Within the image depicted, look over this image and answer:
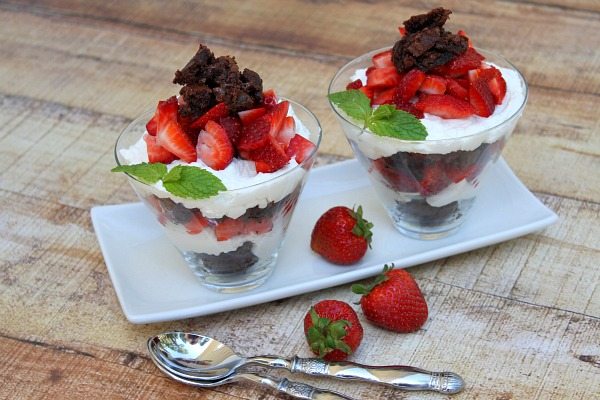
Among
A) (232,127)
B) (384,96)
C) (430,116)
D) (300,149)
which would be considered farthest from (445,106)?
(232,127)

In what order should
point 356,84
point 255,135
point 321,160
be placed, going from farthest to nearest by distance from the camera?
point 321,160
point 356,84
point 255,135

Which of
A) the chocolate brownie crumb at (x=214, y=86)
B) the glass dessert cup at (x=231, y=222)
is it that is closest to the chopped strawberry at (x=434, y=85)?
the glass dessert cup at (x=231, y=222)

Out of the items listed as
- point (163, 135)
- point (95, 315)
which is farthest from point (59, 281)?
point (163, 135)

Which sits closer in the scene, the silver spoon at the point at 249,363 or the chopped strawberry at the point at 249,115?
the silver spoon at the point at 249,363

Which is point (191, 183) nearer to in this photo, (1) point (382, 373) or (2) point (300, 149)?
(2) point (300, 149)

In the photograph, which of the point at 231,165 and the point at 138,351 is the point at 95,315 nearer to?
the point at 138,351

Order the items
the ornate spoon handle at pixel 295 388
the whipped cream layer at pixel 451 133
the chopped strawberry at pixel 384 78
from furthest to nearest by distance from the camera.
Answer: the chopped strawberry at pixel 384 78 < the whipped cream layer at pixel 451 133 < the ornate spoon handle at pixel 295 388

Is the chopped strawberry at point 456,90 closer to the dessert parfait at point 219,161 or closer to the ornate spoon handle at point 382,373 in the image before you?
the dessert parfait at point 219,161
